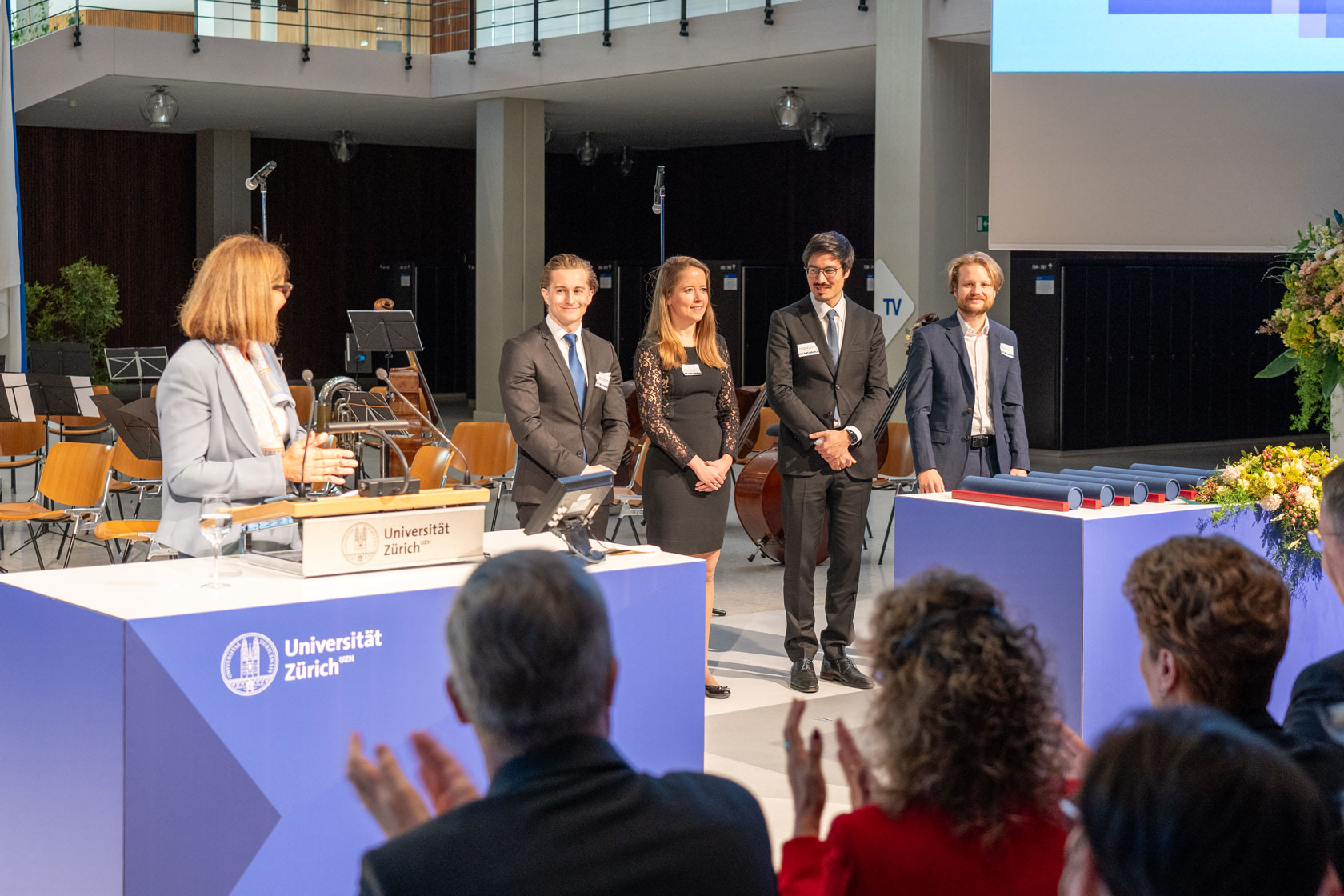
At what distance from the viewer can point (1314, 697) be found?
185 cm

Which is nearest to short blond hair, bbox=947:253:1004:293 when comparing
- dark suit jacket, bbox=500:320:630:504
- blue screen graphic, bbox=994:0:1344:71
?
blue screen graphic, bbox=994:0:1344:71

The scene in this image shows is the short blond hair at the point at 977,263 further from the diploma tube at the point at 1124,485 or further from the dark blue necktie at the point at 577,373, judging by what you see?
the dark blue necktie at the point at 577,373

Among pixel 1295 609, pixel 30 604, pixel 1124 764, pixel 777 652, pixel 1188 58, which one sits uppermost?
pixel 1188 58

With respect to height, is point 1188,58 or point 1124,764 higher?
point 1188,58

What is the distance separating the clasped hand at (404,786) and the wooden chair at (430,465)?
5387 millimetres

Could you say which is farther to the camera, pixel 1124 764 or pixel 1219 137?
pixel 1219 137

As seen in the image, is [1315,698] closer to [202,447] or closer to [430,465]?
[202,447]


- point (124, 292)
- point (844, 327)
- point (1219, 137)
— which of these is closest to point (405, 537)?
point (844, 327)

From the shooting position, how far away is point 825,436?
15.8 feet

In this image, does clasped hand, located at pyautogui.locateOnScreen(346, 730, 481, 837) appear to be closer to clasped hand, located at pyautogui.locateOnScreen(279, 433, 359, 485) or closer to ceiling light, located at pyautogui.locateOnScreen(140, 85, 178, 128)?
clasped hand, located at pyautogui.locateOnScreen(279, 433, 359, 485)

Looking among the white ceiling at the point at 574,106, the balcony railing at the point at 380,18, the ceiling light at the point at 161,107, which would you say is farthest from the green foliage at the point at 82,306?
the ceiling light at the point at 161,107

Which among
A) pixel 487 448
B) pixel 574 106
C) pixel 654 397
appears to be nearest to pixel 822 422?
pixel 654 397

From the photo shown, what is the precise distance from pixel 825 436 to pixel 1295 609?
1.57 m

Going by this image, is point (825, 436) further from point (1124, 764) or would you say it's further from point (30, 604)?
point (1124, 764)
